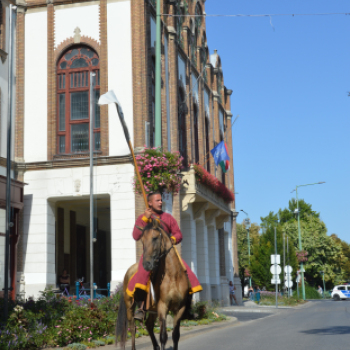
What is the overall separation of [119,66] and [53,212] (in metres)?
6.98

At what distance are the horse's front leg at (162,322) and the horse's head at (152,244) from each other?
2.62ft

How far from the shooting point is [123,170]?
25172 mm

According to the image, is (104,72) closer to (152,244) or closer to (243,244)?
(152,244)

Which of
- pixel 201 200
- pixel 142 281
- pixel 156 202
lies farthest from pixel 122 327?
pixel 201 200

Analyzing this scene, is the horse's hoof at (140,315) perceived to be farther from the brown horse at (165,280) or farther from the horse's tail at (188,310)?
the horse's tail at (188,310)

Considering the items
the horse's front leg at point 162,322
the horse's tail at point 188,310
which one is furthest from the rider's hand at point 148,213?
the horse's tail at point 188,310

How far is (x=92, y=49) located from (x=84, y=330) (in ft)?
52.8

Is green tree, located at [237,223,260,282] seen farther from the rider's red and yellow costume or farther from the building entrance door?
the rider's red and yellow costume

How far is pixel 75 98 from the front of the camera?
26766 millimetres

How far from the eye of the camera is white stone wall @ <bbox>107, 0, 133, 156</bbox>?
83.6ft

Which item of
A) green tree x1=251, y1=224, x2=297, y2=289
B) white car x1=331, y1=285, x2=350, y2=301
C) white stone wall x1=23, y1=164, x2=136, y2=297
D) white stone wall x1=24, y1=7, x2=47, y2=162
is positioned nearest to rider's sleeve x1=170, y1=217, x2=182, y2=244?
white stone wall x1=23, y1=164, x2=136, y2=297

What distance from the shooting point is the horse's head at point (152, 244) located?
9.09m

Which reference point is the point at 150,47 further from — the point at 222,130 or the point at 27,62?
the point at 222,130

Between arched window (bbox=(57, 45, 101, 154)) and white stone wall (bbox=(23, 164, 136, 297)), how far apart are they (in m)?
1.41
